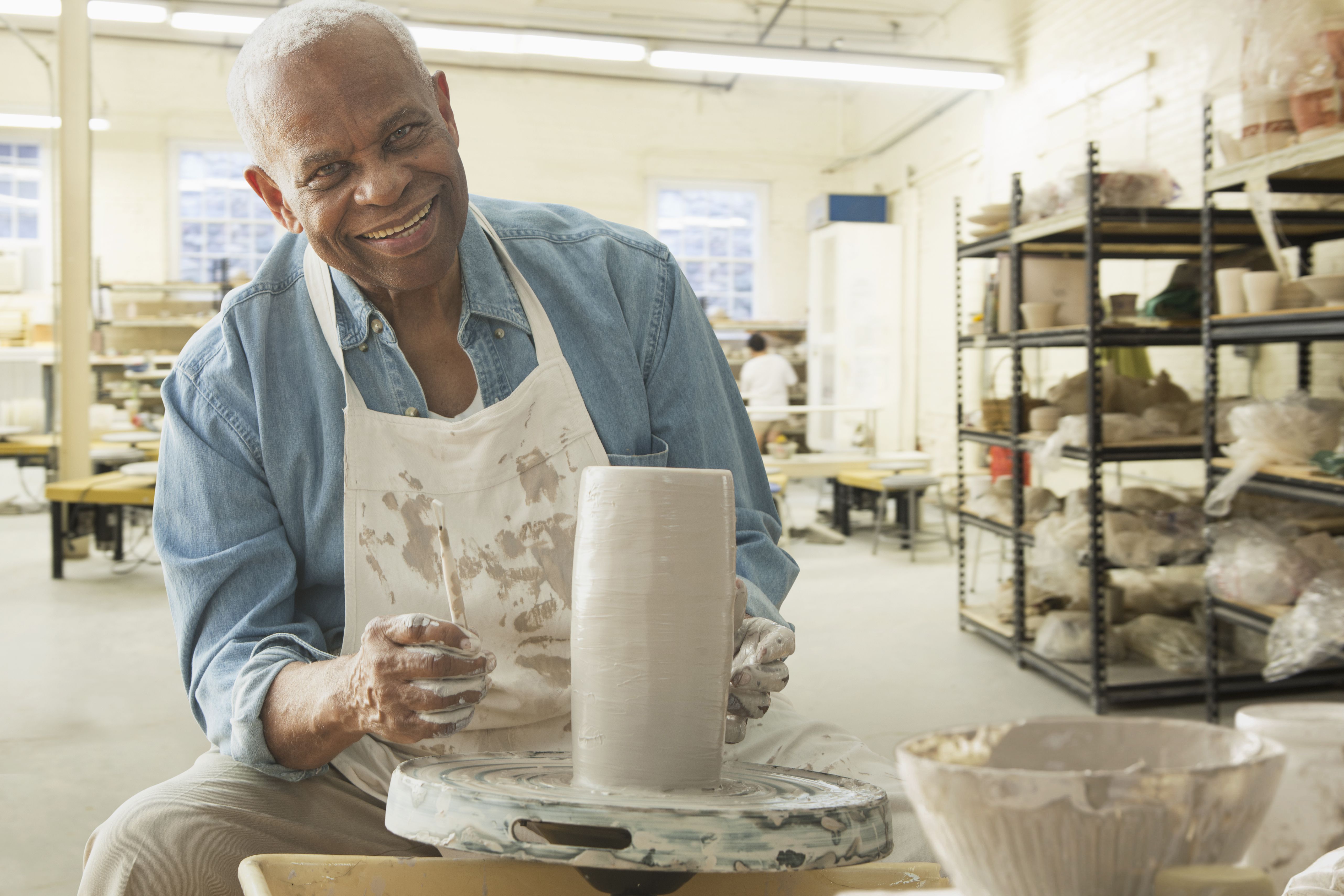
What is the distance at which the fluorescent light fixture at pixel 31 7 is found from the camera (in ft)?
20.3

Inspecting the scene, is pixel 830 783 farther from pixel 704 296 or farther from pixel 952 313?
pixel 704 296

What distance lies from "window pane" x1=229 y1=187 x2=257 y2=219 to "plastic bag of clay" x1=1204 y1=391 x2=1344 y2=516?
9691 mm

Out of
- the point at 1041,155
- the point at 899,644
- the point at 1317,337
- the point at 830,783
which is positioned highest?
the point at 1041,155

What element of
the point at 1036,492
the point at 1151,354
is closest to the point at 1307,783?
the point at 1036,492

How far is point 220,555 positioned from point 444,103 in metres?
0.65

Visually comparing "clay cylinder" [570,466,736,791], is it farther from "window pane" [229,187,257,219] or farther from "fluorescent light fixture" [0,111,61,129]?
"fluorescent light fixture" [0,111,61,129]

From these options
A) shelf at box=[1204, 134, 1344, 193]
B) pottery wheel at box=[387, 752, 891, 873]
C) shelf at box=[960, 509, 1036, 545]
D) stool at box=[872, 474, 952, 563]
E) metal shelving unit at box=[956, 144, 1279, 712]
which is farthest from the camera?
stool at box=[872, 474, 952, 563]

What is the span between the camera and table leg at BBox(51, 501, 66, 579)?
18.3 ft

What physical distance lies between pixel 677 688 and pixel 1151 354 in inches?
220

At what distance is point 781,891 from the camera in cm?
89

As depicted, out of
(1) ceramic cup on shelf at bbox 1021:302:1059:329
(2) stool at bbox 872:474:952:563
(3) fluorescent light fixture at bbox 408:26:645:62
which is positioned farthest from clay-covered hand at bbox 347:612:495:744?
(3) fluorescent light fixture at bbox 408:26:645:62

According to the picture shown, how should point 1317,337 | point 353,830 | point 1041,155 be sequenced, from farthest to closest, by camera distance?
point 1041,155 < point 1317,337 < point 353,830

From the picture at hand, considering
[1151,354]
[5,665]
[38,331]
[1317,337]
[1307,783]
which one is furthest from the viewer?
[38,331]

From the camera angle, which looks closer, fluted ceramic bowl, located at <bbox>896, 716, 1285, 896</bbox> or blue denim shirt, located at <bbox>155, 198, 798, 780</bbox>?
fluted ceramic bowl, located at <bbox>896, 716, 1285, 896</bbox>
